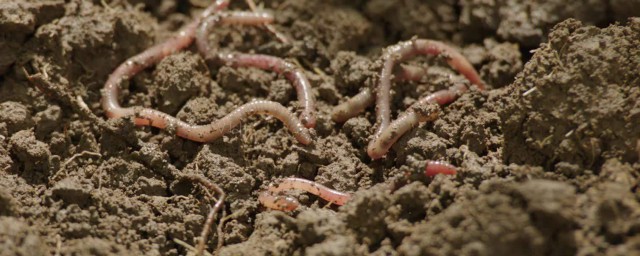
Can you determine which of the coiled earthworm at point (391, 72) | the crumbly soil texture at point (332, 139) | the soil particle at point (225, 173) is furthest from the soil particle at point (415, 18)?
the soil particle at point (225, 173)

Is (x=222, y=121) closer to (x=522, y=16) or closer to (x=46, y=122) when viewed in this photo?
(x=46, y=122)

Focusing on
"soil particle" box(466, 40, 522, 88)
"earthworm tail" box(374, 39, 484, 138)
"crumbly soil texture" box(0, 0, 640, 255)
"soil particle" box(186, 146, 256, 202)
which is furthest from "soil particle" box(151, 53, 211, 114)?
"soil particle" box(466, 40, 522, 88)

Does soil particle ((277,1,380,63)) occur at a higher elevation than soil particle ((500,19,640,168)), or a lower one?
higher

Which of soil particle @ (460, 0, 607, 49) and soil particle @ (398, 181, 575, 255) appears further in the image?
soil particle @ (460, 0, 607, 49)

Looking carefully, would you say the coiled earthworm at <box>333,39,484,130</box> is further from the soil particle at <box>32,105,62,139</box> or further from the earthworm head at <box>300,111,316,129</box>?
the soil particle at <box>32,105,62,139</box>

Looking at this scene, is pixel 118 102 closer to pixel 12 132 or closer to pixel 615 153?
pixel 12 132

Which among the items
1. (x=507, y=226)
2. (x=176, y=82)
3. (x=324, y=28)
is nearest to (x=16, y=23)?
(x=176, y=82)

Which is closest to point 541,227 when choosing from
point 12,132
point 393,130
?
point 393,130
